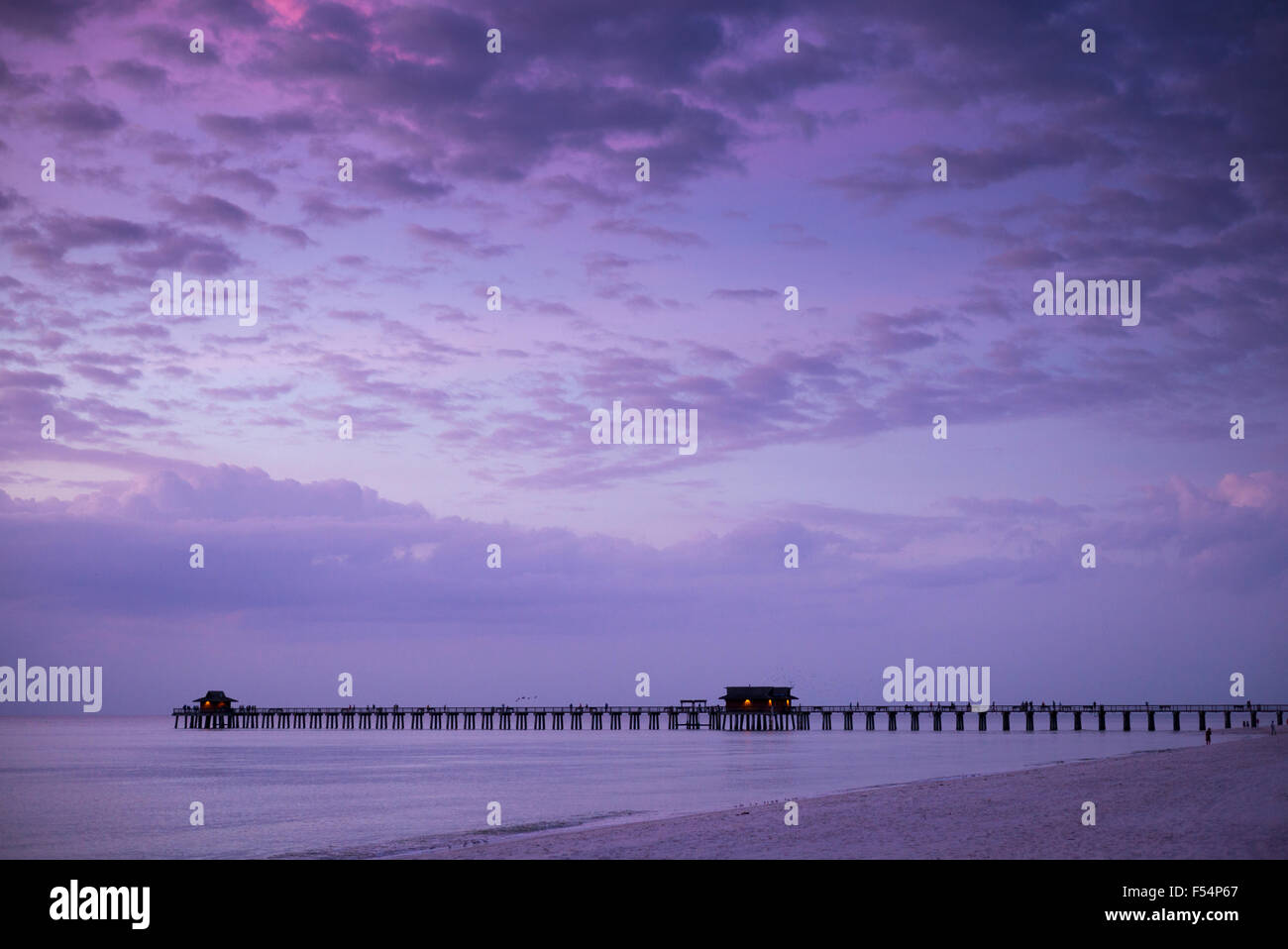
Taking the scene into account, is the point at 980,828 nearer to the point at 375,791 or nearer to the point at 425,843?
the point at 425,843

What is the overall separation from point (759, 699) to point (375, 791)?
272 feet

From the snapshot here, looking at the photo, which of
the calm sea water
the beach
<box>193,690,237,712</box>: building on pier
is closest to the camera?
the beach

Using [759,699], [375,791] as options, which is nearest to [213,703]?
[759,699]

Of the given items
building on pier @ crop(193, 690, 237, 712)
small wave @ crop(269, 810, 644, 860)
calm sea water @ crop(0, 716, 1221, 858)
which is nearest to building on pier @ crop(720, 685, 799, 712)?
calm sea water @ crop(0, 716, 1221, 858)

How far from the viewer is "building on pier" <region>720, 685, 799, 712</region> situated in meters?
120

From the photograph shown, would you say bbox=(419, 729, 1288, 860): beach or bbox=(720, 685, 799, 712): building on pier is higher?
bbox=(419, 729, 1288, 860): beach

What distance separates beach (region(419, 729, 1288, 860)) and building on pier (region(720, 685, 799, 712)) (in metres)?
88.9

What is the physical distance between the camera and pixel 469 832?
26281 mm

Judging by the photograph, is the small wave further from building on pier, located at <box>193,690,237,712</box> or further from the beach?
building on pier, located at <box>193,690,237,712</box>
